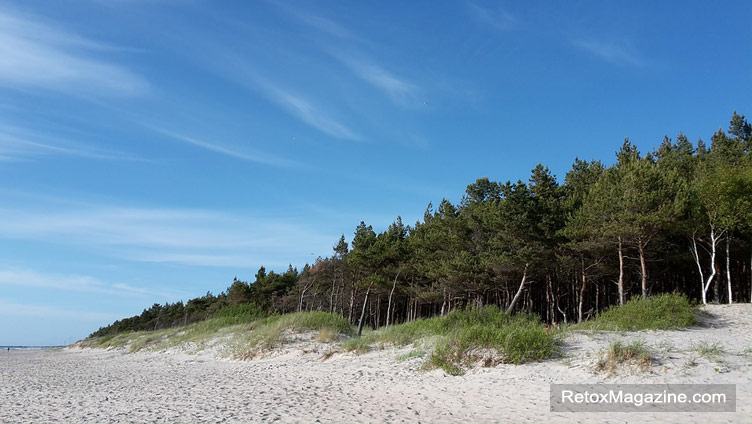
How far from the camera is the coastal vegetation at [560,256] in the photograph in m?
18.5

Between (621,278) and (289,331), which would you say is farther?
(621,278)

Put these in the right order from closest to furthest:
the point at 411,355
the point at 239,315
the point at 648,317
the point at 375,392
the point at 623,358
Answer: the point at 623,358, the point at 375,392, the point at 411,355, the point at 648,317, the point at 239,315

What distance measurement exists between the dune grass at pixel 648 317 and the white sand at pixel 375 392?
0.83 meters

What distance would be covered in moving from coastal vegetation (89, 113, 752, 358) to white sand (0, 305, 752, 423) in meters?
1.32

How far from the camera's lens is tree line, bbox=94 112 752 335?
2703 centimetres

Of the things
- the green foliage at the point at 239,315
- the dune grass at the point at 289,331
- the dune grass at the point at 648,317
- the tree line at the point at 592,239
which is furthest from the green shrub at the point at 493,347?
the green foliage at the point at 239,315

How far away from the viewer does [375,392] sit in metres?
12.0

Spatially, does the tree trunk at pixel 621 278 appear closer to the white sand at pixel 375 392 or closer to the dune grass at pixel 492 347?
the white sand at pixel 375 392

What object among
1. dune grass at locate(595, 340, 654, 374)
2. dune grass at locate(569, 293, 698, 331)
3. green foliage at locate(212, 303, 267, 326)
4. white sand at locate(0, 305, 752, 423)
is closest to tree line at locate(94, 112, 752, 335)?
dune grass at locate(569, 293, 698, 331)

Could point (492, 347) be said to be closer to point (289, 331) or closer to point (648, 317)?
point (648, 317)

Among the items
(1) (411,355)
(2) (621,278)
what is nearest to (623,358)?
(1) (411,355)

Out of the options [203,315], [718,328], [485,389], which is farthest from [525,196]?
[203,315]

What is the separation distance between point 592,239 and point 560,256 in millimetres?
3352

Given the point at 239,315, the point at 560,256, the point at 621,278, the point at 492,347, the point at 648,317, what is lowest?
the point at 239,315
